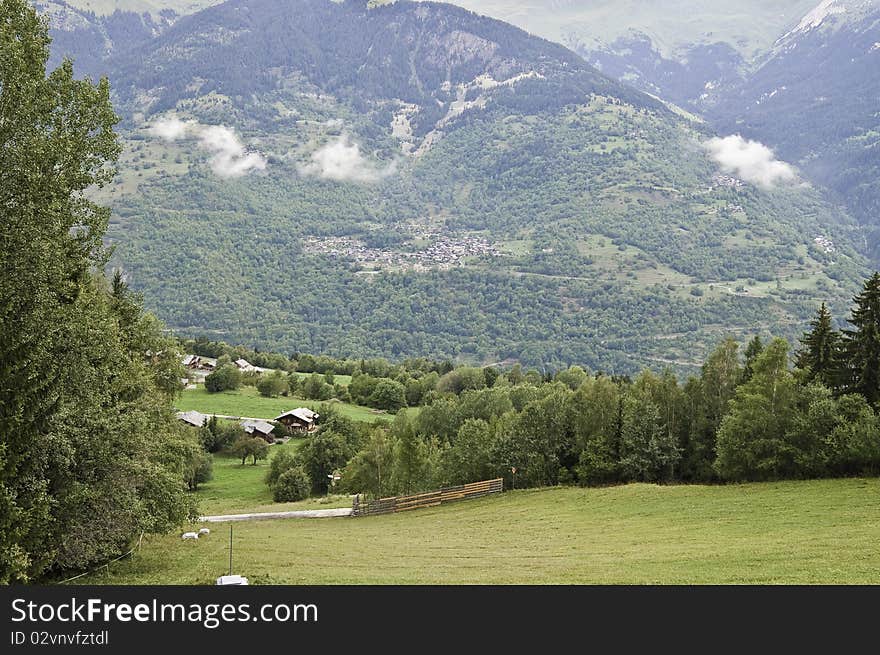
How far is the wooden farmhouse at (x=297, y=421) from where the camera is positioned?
112 m

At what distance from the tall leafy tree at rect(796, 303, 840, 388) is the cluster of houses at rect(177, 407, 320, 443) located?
72.4 meters

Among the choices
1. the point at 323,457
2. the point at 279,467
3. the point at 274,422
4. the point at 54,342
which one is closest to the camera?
the point at 54,342

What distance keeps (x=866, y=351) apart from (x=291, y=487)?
49349mm

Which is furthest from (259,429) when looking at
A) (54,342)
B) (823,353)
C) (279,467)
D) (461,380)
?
(54,342)

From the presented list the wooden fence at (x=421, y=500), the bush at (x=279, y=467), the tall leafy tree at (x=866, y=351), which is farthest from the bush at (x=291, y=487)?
the tall leafy tree at (x=866, y=351)

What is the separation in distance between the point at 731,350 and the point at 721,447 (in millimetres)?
10094

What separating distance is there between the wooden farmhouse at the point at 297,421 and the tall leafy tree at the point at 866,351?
7767 cm

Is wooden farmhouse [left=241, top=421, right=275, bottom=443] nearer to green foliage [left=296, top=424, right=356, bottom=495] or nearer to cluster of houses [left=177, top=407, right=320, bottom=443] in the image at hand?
cluster of houses [left=177, top=407, right=320, bottom=443]

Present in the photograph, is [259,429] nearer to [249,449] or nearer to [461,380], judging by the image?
[249,449]

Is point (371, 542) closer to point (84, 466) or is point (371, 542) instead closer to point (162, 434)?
point (162, 434)

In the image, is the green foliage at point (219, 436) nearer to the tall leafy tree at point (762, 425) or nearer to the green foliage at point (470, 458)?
the green foliage at point (470, 458)

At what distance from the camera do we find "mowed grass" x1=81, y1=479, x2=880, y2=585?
68.4 ft

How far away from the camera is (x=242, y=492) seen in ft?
262

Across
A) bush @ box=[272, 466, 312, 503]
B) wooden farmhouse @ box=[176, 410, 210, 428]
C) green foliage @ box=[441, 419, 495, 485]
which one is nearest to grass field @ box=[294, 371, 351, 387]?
wooden farmhouse @ box=[176, 410, 210, 428]
